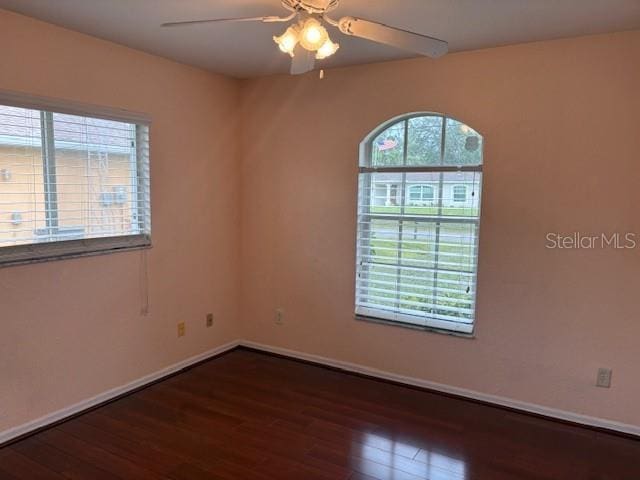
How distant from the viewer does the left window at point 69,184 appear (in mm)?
2539

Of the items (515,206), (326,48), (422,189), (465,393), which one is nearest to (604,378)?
(465,393)

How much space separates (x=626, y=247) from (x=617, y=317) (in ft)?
1.38

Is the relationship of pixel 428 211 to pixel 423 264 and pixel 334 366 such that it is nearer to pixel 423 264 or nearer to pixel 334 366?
pixel 423 264

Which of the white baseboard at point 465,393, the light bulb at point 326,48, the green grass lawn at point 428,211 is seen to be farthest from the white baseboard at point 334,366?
the light bulb at point 326,48

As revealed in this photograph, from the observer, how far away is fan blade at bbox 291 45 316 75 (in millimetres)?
2009

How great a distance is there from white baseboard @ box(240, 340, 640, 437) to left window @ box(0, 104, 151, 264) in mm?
1565

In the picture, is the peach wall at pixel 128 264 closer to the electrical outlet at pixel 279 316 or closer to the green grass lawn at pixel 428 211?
the electrical outlet at pixel 279 316

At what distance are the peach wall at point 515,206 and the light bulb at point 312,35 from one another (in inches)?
59.2

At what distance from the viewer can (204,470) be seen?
7.80ft

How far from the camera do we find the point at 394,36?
1.86 meters

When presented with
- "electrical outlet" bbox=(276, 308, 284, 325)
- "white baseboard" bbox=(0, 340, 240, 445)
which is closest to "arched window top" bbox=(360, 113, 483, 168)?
"electrical outlet" bbox=(276, 308, 284, 325)

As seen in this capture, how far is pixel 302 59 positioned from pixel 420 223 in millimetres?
1676

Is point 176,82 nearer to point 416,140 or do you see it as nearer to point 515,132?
point 416,140

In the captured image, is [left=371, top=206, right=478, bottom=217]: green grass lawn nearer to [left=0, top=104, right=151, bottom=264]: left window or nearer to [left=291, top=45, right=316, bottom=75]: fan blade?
[left=291, top=45, right=316, bottom=75]: fan blade
